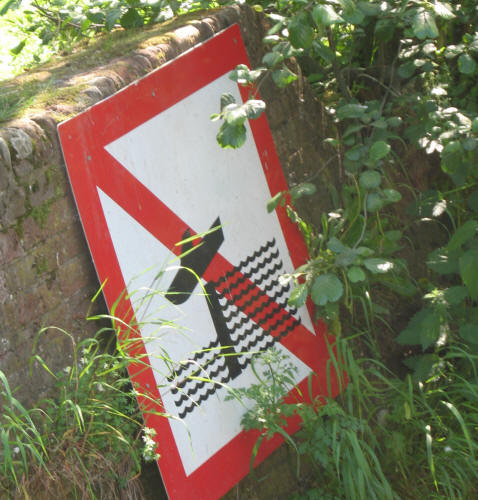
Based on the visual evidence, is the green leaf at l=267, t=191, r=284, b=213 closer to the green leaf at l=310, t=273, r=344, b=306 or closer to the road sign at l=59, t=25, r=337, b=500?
the road sign at l=59, t=25, r=337, b=500

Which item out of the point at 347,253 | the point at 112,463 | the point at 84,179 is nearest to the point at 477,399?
the point at 347,253

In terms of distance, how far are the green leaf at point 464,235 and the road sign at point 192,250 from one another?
0.70 metres

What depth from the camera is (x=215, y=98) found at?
3250 mm

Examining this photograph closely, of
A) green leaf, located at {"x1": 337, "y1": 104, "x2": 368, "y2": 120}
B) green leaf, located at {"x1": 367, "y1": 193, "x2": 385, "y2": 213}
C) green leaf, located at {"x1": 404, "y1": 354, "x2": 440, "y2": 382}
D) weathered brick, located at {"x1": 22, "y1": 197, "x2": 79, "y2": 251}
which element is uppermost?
weathered brick, located at {"x1": 22, "y1": 197, "x2": 79, "y2": 251}

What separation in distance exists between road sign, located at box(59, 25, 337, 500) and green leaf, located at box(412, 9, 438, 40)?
0.78 metres

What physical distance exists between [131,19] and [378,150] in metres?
1.32

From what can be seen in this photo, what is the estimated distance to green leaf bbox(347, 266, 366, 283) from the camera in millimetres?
3129

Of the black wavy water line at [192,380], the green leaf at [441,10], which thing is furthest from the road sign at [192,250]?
the green leaf at [441,10]

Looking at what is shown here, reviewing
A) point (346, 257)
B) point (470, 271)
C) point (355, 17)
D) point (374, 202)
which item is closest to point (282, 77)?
point (355, 17)

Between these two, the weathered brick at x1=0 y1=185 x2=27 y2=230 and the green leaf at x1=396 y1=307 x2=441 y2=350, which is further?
the green leaf at x1=396 y1=307 x2=441 y2=350

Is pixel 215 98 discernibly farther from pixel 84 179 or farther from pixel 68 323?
pixel 68 323

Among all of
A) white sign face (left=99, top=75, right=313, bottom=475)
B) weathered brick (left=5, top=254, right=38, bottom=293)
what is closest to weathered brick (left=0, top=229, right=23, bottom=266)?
weathered brick (left=5, top=254, right=38, bottom=293)

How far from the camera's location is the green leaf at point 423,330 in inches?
136

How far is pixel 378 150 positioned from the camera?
328 centimetres
